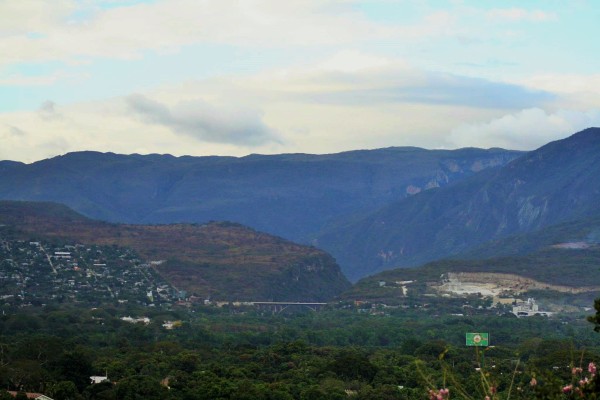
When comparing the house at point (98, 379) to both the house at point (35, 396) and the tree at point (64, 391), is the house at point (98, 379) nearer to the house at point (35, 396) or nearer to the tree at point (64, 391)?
the tree at point (64, 391)

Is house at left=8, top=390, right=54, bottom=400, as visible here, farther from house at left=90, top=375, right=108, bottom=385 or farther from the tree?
house at left=90, top=375, right=108, bottom=385

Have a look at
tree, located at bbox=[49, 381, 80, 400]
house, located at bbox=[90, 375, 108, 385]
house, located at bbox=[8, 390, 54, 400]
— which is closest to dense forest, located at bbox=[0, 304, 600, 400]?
tree, located at bbox=[49, 381, 80, 400]

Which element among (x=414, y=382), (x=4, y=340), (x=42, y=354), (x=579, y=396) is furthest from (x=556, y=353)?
(x=579, y=396)

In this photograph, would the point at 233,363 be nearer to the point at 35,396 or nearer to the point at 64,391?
the point at 64,391

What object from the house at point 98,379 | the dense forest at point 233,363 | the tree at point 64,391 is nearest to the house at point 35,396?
the tree at point 64,391

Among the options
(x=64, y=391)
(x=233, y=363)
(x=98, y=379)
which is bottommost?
(x=233, y=363)

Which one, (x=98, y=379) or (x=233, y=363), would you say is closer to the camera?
(x=98, y=379)

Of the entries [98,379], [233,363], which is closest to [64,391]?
[98,379]

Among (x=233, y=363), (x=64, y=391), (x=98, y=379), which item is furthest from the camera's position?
(x=233, y=363)

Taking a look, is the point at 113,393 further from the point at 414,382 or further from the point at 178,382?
the point at 414,382

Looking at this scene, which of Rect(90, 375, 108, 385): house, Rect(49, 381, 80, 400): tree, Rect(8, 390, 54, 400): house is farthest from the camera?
Rect(90, 375, 108, 385): house

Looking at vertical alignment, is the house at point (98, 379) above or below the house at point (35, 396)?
below
